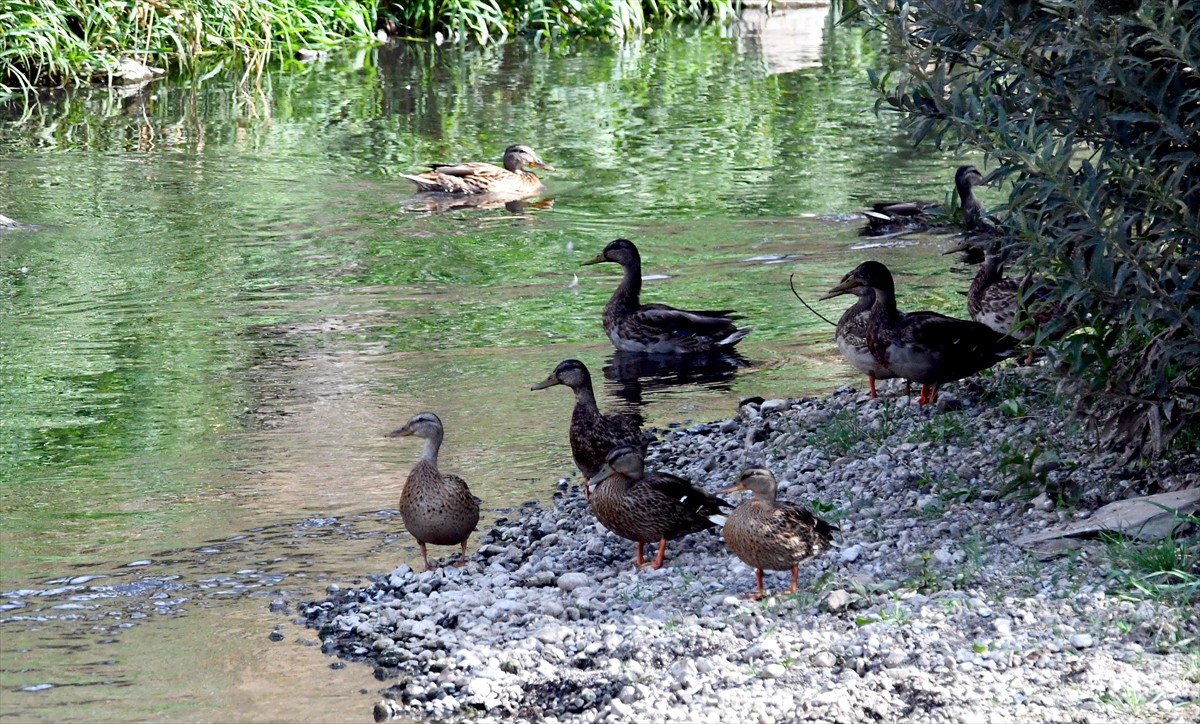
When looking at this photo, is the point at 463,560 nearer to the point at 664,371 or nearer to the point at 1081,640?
the point at 1081,640

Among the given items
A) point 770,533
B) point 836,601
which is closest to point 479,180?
point 770,533

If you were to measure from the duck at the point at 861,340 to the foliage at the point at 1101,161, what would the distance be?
2.21 meters

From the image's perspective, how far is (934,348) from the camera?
8.16 m

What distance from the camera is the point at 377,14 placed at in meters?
26.9

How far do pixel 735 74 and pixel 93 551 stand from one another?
17.6 m

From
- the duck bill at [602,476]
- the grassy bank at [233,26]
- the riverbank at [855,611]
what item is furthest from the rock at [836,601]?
the grassy bank at [233,26]

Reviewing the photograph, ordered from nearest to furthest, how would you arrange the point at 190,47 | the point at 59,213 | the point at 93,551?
the point at 93,551 < the point at 59,213 < the point at 190,47

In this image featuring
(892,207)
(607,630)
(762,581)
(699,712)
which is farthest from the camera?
(892,207)

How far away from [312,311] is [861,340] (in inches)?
183

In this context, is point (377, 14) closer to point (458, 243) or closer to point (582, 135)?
point (582, 135)

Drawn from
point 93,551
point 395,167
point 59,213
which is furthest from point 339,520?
point 395,167

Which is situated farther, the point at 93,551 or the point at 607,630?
the point at 93,551

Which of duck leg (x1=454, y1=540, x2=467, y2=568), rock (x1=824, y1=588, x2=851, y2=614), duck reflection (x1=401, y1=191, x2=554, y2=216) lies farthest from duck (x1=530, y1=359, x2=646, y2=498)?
duck reflection (x1=401, y1=191, x2=554, y2=216)

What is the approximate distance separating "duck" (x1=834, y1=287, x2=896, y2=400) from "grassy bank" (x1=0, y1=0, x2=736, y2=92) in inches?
588
